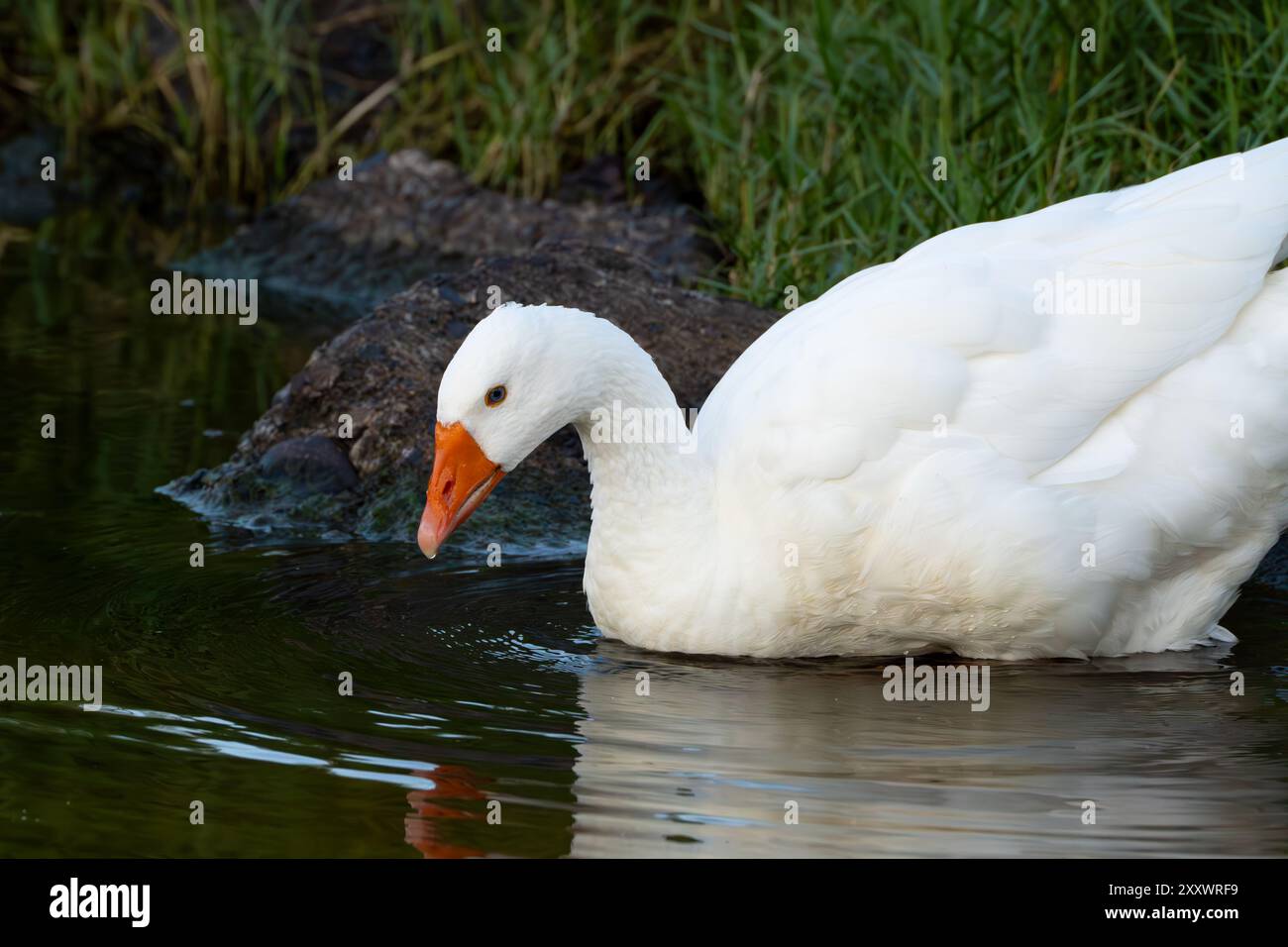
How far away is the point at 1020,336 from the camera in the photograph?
17.5 ft

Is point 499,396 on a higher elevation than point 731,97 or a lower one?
lower

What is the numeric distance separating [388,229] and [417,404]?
4.20 m

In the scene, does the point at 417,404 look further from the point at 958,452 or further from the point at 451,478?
the point at 958,452

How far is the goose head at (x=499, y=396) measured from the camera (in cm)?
522

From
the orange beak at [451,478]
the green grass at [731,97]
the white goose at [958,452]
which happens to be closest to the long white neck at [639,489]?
the white goose at [958,452]

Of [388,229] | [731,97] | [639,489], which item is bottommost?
[639,489]

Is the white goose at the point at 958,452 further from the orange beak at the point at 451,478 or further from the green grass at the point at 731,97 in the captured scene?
the green grass at the point at 731,97

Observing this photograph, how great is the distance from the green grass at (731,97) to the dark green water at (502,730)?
270cm

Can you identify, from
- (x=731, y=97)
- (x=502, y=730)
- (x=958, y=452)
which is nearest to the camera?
(x=502, y=730)

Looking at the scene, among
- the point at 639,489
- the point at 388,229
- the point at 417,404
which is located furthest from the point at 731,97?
the point at 639,489

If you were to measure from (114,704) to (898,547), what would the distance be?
212 cm

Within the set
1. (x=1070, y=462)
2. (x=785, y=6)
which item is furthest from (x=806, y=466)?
(x=785, y=6)

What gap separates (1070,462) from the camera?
211 inches

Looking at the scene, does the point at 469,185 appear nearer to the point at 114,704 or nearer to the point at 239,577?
the point at 239,577
